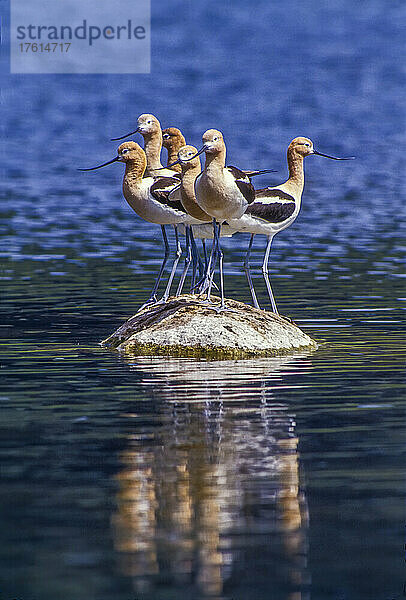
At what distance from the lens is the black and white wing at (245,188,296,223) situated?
1678cm

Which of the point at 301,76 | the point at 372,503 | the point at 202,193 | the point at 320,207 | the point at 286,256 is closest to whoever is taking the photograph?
the point at 372,503

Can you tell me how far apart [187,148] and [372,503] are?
291 inches

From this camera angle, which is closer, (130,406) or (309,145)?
(130,406)

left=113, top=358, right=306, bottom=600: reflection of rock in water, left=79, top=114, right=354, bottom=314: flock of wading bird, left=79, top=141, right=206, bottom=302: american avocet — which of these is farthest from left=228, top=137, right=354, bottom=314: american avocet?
left=113, top=358, right=306, bottom=600: reflection of rock in water

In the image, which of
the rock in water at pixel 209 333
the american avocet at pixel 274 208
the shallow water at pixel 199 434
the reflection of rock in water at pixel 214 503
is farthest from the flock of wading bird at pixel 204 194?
the reflection of rock in water at pixel 214 503

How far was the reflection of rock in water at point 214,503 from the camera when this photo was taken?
840 centimetres

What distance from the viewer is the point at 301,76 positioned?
8669 centimetres

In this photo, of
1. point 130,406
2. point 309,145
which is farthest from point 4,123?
point 130,406

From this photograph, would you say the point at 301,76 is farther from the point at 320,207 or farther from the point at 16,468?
the point at 16,468

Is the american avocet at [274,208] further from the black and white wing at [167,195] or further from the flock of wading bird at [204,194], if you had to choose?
the black and white wing at [167,195]

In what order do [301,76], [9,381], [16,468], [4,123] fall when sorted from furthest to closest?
[301,76] < [4,123] < [9,381] < [16,468]

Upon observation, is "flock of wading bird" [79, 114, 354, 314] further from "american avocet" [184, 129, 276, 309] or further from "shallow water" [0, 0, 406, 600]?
"shallow water" [0, 0, 406, 600]
